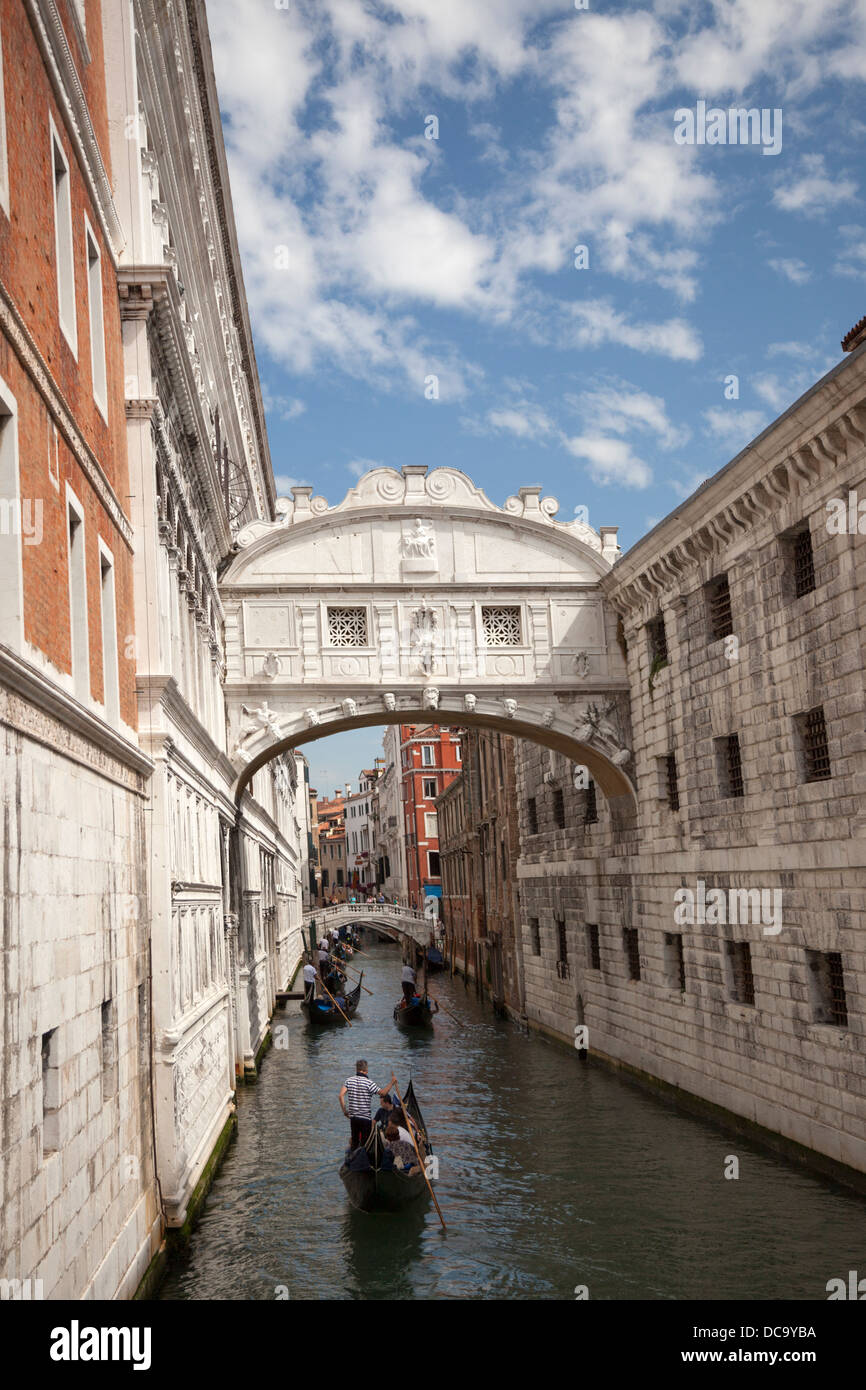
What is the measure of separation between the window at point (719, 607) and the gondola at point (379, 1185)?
23.6ft

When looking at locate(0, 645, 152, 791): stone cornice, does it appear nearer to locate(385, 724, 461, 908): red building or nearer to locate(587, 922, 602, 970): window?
locate(587, 922, 602, 970): window

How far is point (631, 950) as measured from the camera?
19.1m

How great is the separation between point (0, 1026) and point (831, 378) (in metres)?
9.26

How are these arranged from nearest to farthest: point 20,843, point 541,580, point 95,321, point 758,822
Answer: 1. point 20,843
2. point 95,321
3. point 758,822
4. point 541,580

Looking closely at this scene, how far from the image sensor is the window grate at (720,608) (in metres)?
15.2

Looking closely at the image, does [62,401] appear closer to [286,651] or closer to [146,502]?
[146,502]

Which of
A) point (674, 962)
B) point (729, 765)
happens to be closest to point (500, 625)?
point (729, 765)

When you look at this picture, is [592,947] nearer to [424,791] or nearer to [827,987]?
[827,987]

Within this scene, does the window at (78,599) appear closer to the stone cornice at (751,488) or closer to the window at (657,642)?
the stone cornice at (751,488)

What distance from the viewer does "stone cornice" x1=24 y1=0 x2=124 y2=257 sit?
688 cm

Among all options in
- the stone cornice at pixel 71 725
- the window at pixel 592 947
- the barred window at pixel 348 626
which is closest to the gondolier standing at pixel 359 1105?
the stone cornice at pixel 71 725

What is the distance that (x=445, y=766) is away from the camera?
208ft

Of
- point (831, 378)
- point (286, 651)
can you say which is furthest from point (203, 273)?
point (831, 378)

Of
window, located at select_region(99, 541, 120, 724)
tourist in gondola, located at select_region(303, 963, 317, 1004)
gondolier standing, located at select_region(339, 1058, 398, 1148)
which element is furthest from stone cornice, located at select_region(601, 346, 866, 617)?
tourist in gondola, located at select_region(303, 963, 317, 1004)
